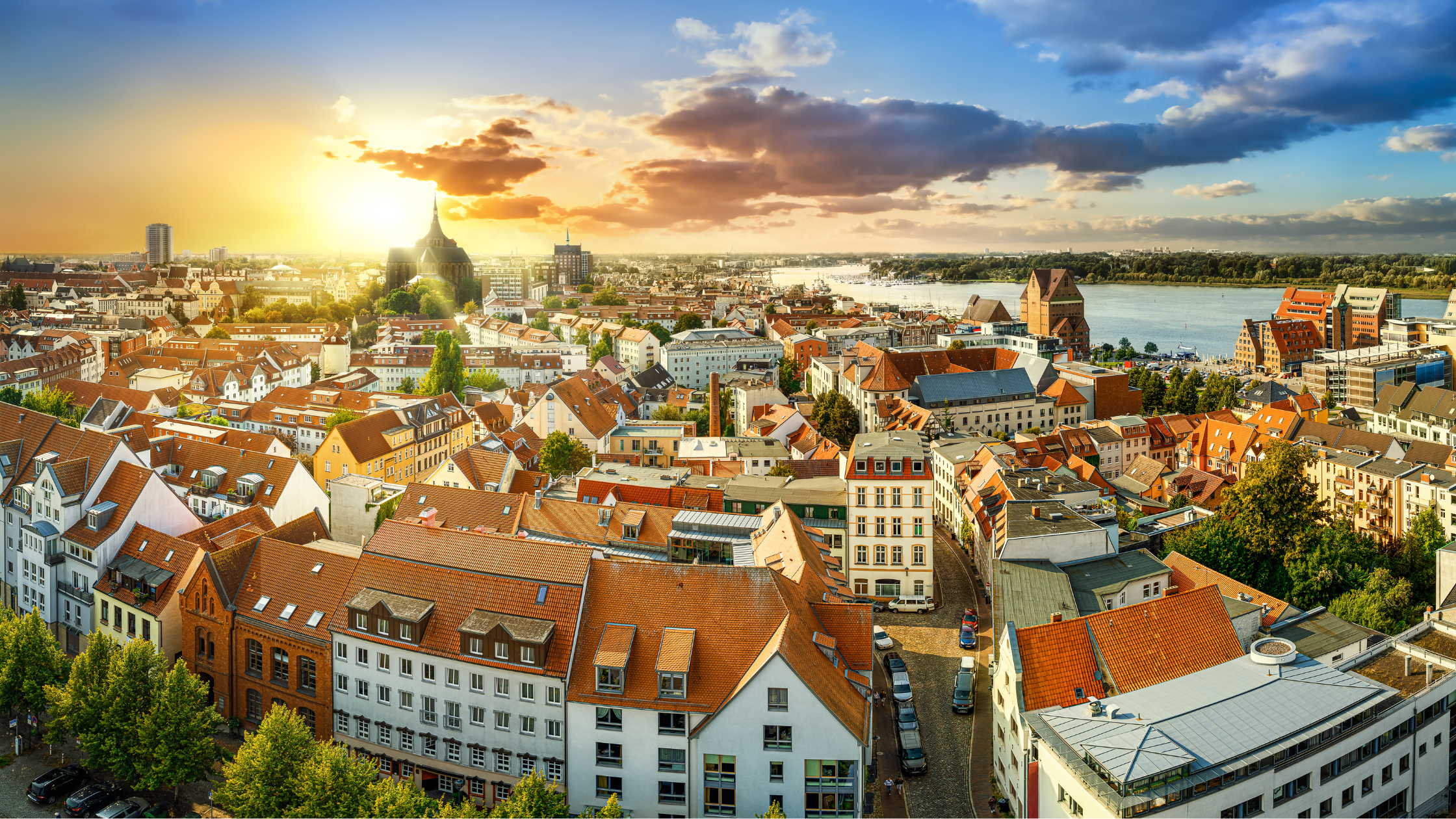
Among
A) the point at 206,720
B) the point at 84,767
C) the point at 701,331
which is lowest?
the point at 84,767

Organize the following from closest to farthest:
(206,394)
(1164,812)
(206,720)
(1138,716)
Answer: (1164,812) → (1138,716) → (206,720) → (206,394)

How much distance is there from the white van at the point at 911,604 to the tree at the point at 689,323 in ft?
232

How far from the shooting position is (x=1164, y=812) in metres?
14.7

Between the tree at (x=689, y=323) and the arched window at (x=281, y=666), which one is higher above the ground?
the tree at (x=689, y=323)

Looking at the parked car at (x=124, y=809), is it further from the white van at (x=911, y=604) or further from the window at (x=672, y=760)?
the white van at (x=911, y=604)

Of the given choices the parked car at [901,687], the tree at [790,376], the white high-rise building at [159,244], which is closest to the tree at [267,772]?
the parked car at [901,687]

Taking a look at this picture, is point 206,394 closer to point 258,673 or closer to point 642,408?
point 642,408

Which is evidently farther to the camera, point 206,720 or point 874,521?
point 874,521

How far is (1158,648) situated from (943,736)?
16.4ft

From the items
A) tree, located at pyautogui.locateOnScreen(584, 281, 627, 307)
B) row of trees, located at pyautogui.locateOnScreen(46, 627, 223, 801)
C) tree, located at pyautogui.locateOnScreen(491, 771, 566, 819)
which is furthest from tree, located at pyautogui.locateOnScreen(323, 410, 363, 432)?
tree, located at pyautogui.locateOnScreen(584, 281, 627, 307)

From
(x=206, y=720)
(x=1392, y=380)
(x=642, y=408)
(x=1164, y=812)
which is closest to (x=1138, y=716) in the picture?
(x=1164, y=812)

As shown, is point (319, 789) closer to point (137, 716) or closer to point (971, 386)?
point (137, 716)

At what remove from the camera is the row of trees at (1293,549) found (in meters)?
33.1

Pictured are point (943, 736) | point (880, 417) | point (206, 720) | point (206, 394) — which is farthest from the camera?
point (880, 417)
